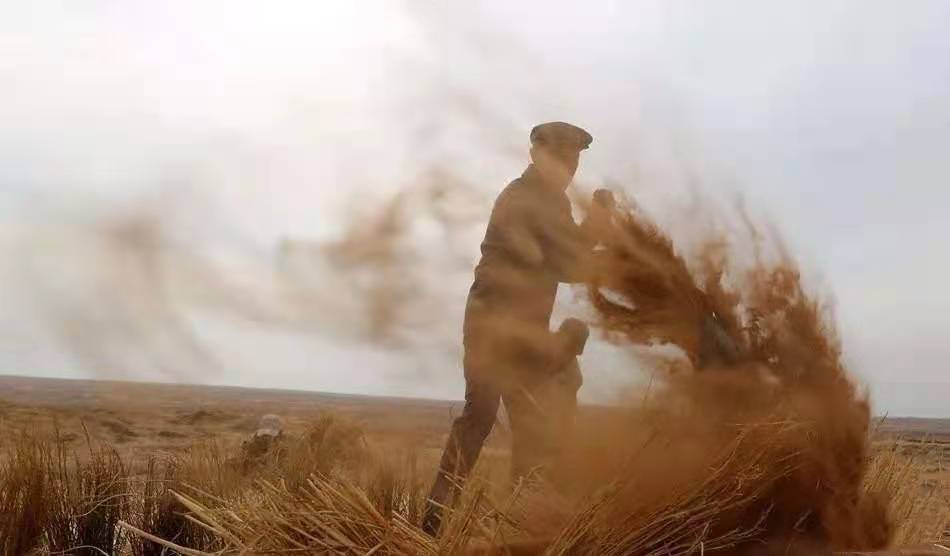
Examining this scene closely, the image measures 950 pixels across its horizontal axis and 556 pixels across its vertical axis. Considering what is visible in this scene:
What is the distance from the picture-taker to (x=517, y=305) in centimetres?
450

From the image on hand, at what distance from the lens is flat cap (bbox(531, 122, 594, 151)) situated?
4645mm

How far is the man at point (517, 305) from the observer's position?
14.4 feet

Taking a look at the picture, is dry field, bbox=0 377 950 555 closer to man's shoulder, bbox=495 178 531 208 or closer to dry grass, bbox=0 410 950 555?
dry grass, bbox=0 410 950 555

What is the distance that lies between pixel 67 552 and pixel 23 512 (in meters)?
0.30

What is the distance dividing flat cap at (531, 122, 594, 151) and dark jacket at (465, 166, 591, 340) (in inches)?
10.3

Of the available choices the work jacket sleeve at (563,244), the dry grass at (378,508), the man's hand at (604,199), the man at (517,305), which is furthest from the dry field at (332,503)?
the man's hand at (604,199)

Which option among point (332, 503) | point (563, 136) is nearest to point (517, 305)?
point (563, 136)

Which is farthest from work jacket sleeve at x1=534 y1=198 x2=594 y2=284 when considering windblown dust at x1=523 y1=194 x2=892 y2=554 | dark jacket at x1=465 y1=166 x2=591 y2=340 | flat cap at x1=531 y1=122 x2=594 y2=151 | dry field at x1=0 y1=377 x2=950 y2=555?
dry field at x1=0 y1=377 x2=950 y2=555

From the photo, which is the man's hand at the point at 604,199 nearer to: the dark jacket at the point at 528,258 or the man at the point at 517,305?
the man at the point at 517,305

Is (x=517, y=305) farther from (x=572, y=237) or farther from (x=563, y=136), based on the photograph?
(x=563, y=136)

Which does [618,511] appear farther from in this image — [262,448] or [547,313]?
[262,448]

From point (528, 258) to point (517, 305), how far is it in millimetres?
254

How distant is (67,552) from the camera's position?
14.3 feet

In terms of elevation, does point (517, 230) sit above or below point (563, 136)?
below
